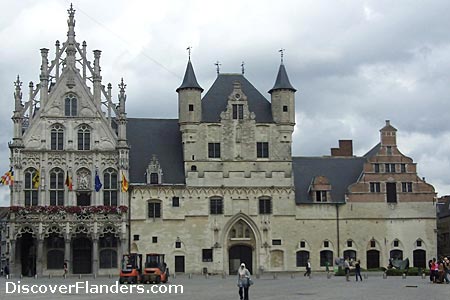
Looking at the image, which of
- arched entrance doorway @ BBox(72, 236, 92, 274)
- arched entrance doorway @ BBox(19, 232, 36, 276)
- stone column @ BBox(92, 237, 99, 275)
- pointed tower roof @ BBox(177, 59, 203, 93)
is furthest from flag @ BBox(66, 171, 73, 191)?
pointed tower roof @ BBox(177, 59, 203, 93)

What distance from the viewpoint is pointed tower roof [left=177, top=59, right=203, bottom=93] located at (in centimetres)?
7369

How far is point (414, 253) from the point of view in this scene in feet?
244

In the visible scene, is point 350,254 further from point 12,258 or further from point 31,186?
point 12,258

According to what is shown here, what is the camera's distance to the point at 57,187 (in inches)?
2773

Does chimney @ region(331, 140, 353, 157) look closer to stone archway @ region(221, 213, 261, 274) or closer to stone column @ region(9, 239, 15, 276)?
stone archway @ region(221, 213, 261, 274)

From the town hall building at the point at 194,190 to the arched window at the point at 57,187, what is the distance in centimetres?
10

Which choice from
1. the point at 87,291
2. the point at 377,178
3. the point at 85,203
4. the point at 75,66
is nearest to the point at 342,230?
the point at 377,178

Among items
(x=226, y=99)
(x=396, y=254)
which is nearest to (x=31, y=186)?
(x=226, y=99)

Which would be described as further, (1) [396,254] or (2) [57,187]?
(1) [396,254]

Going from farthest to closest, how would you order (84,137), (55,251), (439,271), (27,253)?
(84,137)
(27,253)
(55,251)
(439,271)

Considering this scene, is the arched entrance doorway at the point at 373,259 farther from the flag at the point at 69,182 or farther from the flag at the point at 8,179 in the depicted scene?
the flag at the point at 8,179

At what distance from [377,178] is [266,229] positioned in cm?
1134

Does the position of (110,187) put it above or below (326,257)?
above

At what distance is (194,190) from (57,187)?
1175cm
